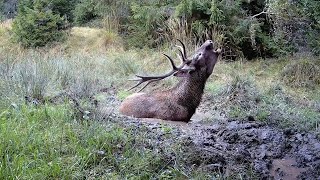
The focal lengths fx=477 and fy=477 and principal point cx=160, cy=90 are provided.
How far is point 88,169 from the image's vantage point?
13.4 feet

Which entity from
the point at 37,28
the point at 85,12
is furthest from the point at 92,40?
the point at 85,12

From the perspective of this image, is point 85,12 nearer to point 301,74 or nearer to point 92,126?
point 301,74

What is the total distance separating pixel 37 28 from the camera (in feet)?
50.0

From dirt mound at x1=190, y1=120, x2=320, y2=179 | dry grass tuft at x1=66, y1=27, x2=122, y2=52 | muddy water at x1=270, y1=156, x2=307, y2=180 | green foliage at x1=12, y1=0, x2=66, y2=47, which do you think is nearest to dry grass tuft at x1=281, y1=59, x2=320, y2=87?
dirt mound at x1=190, y1=120, x2=320, y2=179

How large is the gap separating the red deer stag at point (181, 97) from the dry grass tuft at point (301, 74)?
3869 mm

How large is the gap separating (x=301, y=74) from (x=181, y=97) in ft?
14.8

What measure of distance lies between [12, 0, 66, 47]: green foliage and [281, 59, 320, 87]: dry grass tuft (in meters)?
7.81

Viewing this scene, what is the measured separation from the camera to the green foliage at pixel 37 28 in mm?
15031

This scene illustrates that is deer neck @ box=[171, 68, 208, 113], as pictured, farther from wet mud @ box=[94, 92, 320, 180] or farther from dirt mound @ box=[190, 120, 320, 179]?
dirt mound @ box=[190, 120, 320, 179]

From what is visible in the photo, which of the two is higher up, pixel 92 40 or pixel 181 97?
pixel 181 97

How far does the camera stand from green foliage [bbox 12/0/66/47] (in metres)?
15.0

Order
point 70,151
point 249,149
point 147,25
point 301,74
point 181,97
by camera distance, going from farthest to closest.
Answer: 1. point 147,25
2. point 301,74
3. point 181,97
4. point 249,149
5. point 70,151

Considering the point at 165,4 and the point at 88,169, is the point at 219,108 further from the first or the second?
the point at 165,4

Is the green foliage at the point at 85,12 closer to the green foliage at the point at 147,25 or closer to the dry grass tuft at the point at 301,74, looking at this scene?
the green foliage at the point at 147,25
